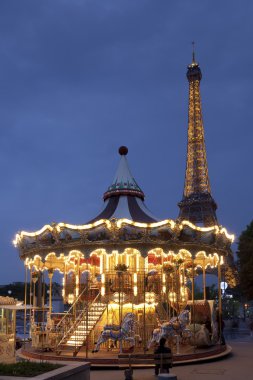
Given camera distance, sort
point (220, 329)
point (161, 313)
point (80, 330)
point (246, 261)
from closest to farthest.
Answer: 1. point (80, 330)
2. point (161, 313)
3. point (220, 329)
4. point (246, 261)

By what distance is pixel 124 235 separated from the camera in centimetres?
1706

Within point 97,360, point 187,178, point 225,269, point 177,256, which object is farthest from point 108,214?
point 187,178

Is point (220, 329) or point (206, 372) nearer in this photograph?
point (206, 372)

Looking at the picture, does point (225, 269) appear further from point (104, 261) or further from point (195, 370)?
point (195, 370)

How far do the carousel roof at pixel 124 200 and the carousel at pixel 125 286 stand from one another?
4 centimetres

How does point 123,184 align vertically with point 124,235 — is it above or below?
above

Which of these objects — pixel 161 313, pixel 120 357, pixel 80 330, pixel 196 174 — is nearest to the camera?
pixel 120 357

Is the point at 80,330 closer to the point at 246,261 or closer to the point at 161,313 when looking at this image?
the point at 161,313

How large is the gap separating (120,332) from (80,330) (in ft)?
7.15

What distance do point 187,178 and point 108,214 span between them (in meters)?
70.6

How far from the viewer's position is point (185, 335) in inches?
680

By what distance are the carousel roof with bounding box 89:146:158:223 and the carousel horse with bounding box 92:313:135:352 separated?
4961 mm

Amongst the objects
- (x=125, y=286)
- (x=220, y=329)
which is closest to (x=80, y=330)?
(x=125, y=286)

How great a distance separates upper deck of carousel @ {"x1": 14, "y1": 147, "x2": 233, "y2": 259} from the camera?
17.1 meters
